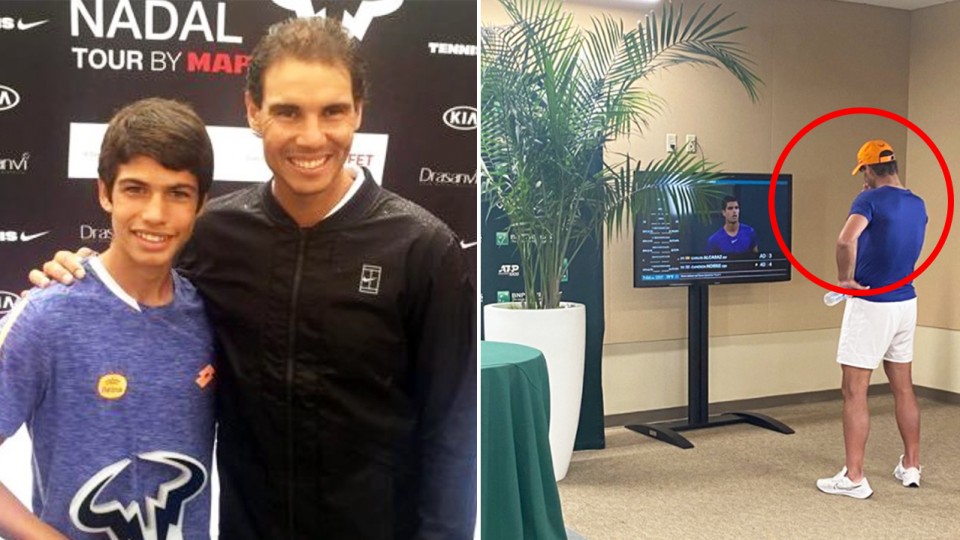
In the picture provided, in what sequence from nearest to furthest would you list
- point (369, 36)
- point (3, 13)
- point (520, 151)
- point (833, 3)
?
1. point (3, 13)
2. point (369, 36)
3. point (520, 151)
4. point (833, 3)

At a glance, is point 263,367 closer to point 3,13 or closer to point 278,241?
point 278,241

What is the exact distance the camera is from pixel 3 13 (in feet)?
4.59

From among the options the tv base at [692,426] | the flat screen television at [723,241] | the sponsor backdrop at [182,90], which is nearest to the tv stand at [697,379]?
the tv base at [692,426]

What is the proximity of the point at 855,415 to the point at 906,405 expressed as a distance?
30 cm

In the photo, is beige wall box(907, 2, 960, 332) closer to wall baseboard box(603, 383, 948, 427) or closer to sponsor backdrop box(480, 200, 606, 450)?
wall baseboard box(603, 383, 948, 427)

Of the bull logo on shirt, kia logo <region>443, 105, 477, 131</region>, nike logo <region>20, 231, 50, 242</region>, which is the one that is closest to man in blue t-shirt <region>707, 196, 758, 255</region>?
kia logo <region>443, 105, 477, 131</region>

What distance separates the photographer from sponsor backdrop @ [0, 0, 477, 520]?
4.65 feet

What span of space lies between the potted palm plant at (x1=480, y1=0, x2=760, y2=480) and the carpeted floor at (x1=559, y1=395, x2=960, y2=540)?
425 mm

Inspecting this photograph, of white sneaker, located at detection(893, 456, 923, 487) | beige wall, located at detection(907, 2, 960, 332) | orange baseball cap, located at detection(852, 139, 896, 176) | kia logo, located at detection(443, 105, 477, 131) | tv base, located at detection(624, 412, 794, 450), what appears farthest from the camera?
beige wall, located at detection(907, 2, 960, 332)

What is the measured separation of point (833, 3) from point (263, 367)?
5.40 meters

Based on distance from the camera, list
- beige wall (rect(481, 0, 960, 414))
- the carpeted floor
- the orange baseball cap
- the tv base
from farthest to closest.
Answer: beige wall (rect(481, 0, 960, 414)) < the tv base < the orange baseball cap < the carpeted floor

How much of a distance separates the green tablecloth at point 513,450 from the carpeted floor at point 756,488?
34.6 inches

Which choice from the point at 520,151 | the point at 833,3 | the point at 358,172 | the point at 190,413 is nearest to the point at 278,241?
the point at 358,172

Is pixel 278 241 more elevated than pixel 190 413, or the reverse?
pixel 278 241
